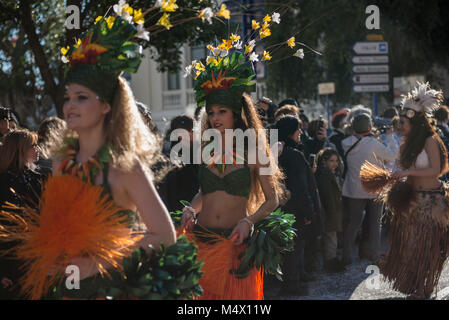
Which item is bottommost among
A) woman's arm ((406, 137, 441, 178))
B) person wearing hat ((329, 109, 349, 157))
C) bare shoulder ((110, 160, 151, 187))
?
woman's arm ((406, 137, 441, 178))

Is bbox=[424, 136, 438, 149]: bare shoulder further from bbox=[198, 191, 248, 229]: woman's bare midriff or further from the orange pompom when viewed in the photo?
the orange pompom

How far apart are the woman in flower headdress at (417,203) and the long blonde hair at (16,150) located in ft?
11.4

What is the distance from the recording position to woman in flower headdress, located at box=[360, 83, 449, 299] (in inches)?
239

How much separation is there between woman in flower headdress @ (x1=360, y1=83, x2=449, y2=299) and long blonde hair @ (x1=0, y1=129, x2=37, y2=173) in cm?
348

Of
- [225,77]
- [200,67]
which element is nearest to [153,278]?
[225,77]

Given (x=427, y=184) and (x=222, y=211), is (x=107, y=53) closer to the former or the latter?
(x=222, y=211)

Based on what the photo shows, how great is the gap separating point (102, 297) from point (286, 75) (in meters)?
16.5

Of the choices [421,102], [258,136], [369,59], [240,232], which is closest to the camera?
[240,232]

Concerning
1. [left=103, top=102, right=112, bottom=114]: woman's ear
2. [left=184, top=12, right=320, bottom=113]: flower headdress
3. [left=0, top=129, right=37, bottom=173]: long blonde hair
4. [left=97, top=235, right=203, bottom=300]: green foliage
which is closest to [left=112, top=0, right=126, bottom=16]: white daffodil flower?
[left=103, top=102, right=112, bottom=114]: woman's ear

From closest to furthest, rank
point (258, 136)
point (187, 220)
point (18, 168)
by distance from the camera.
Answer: point (187, 220) → point (258, 136) → point (18, 168)

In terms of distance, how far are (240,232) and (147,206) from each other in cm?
119

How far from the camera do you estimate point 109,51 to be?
3012 mm

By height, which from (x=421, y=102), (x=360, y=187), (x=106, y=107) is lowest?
(x=360, y=187)
